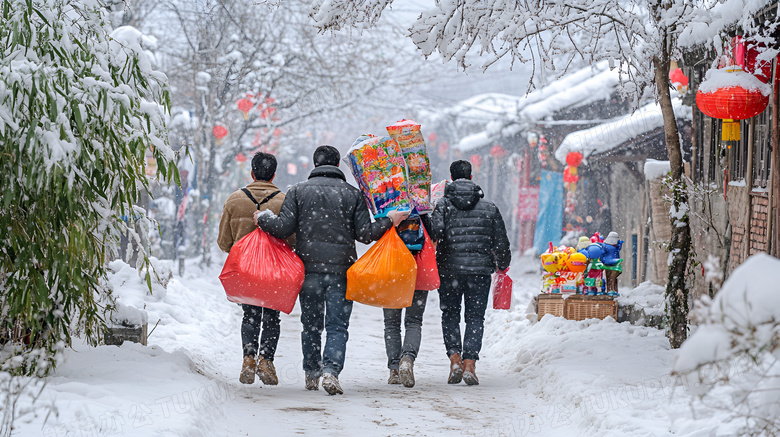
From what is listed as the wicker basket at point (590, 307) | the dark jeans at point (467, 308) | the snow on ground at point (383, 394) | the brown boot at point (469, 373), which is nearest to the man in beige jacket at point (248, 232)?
the snow on ground at point (383, 394)

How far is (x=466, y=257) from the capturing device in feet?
24.3

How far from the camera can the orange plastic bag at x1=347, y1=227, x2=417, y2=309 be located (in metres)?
6.62

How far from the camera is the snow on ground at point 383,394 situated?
471 cm

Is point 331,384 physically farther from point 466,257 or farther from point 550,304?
point 550,304

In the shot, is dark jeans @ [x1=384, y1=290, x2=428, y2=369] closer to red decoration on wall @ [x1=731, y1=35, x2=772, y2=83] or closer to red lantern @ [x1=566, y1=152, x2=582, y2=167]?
red decoration on wall @ [x1=731, y1=35, x2=772, y2=83]

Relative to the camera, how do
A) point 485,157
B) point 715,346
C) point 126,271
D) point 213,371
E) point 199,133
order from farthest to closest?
1. point 485,157
2. point 199,133
3. point 126,271
4. point 213,371
5. point 715,346

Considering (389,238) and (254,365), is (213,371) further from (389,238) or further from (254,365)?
(389,238)

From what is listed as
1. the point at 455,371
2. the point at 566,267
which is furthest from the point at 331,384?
the point at 566,267

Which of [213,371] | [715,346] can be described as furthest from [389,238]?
[715,346]

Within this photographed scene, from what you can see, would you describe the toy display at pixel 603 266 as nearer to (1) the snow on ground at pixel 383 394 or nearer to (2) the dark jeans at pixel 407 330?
(1) the snow on ground at pixel 383 394

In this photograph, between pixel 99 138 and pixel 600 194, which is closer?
pixel 99 138

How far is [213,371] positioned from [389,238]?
2447 millimetres

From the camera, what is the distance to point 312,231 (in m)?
6.77

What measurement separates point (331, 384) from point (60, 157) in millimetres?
2818
